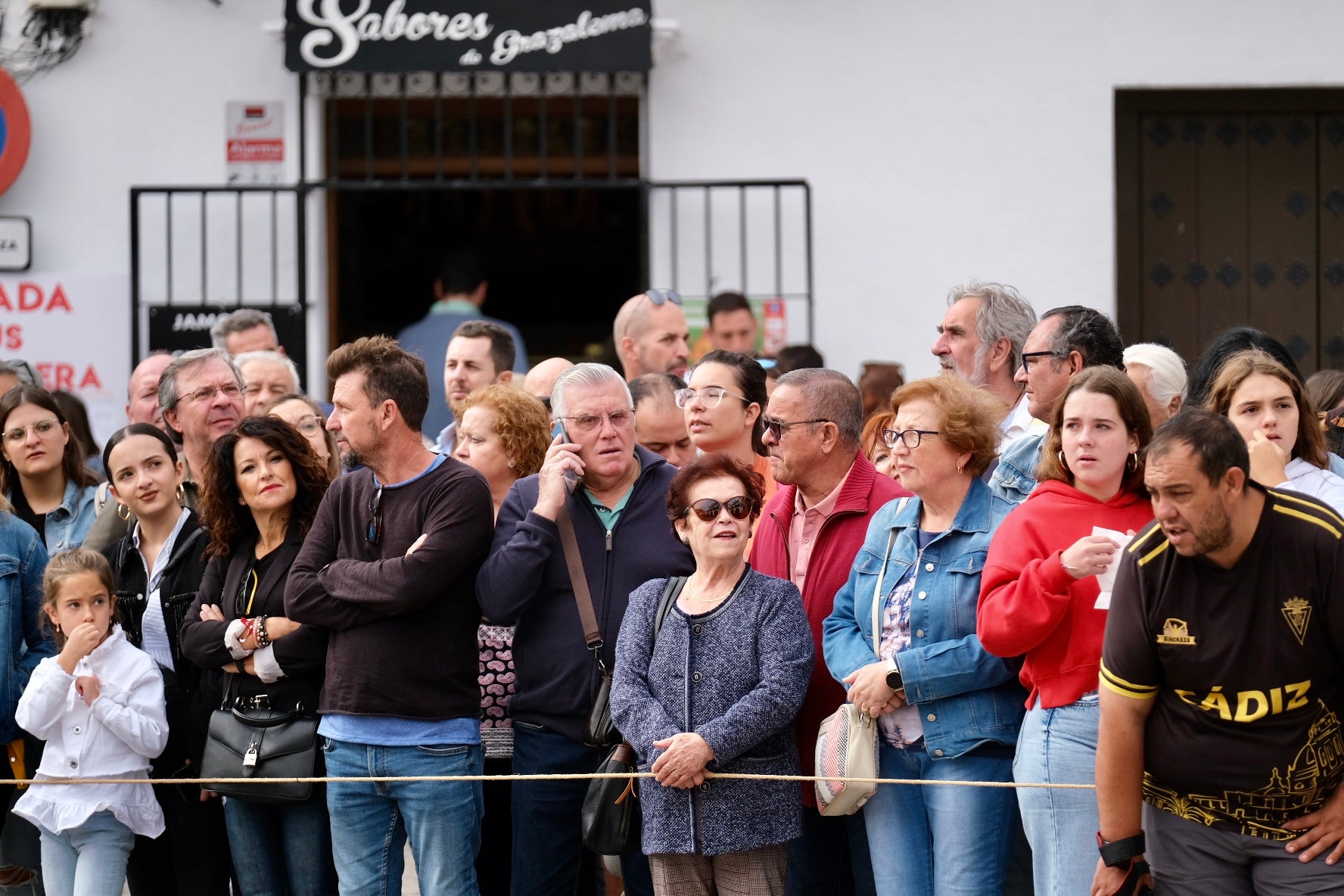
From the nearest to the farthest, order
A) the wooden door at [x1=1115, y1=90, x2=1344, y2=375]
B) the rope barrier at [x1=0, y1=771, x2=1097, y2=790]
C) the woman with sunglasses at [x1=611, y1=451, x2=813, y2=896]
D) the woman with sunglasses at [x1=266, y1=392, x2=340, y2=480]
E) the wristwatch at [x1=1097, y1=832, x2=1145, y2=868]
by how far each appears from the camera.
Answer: the wristwatch at [x1=1097, y1=832, x2=1145, y2=868]
the rope barrier at [x1=0, y1=771, x2=1097, y2=790]
the woman with sunglasses at [x1=611, y1=451, x2=813, y2=896]
the woman with sunglasses at [x1=266, y1=392, x2=340, y2=480]
the wooden door at [x1=1115, y1=90, x2=1344, y2=375]

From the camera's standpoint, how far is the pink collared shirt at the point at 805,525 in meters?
4.40

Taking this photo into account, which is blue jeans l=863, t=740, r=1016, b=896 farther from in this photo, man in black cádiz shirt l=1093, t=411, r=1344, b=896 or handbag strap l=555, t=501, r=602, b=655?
handbag strap l=555, t=501, r=602, b=655

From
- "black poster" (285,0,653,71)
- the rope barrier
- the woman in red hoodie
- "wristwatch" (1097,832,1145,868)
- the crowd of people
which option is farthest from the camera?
"black poster" (285,0,653,71)

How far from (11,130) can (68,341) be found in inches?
44.2

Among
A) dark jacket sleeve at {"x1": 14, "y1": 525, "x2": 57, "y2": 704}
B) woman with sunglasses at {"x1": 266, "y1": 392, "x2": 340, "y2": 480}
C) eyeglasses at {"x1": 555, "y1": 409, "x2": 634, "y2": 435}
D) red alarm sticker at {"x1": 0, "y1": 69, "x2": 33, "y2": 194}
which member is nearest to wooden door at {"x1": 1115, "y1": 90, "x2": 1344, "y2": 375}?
woman with sunglasses at {"x1": 266, "y1": 392, "x2": 340, "y2": 480}

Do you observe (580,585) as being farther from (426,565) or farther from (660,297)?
(660,297)

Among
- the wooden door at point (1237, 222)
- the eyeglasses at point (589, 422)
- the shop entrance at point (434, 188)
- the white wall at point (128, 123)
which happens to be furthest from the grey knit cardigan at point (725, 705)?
the wooden door at point (1237, 222)

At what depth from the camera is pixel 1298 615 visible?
322cm

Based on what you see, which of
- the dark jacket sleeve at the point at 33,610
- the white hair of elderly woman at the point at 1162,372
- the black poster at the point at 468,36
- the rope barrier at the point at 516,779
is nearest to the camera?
the rope barrier at the point at 516,779

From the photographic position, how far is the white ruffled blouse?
4562mm

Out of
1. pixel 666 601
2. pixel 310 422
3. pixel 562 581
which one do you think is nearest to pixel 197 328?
pixel 310 422

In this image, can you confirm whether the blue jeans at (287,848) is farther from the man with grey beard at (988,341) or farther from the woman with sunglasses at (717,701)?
the man with grey beard at (988,341)

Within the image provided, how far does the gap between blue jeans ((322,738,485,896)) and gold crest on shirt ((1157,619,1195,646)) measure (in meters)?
1.96

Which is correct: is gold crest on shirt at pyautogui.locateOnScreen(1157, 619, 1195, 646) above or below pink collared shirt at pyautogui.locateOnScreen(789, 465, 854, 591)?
below
